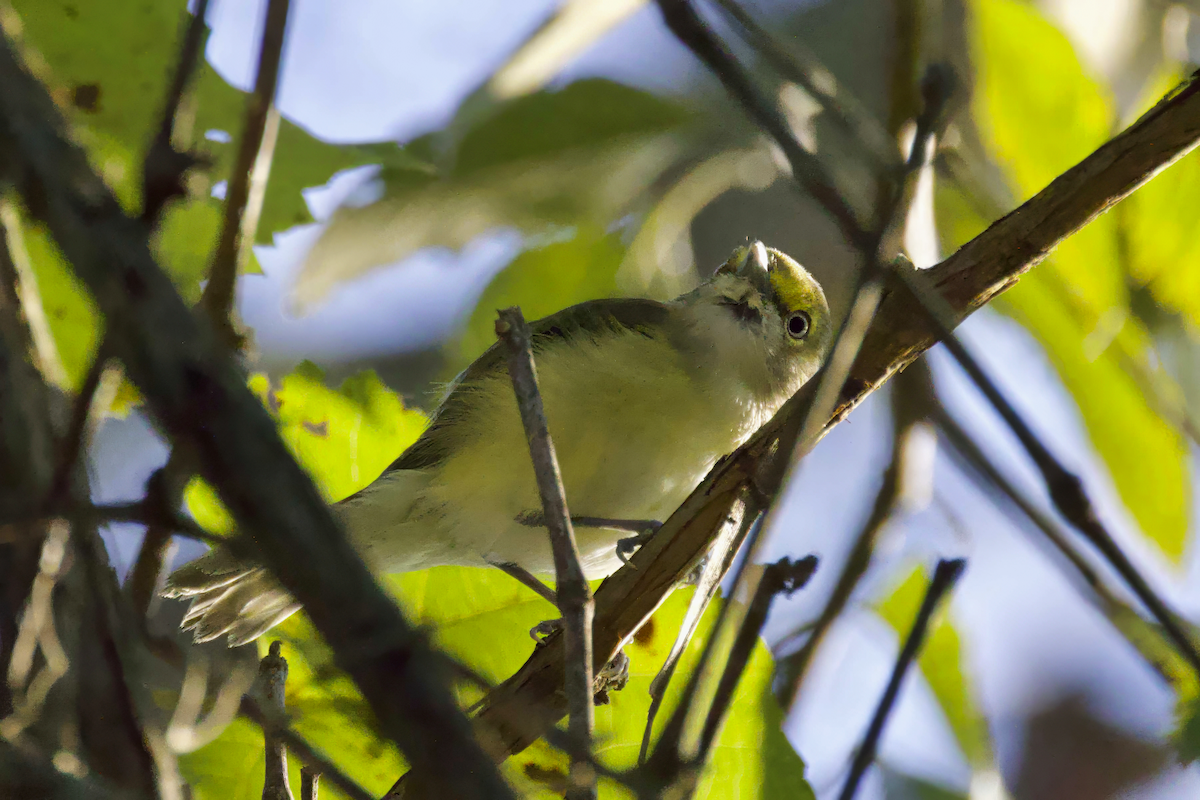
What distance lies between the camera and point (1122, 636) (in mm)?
1793

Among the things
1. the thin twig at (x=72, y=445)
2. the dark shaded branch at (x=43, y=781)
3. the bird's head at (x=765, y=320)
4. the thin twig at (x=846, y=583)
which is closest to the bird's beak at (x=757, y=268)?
the bird's head at (x=765, y=320)

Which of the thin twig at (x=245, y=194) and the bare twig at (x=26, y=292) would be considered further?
the thin twig at (x=245, y=194)

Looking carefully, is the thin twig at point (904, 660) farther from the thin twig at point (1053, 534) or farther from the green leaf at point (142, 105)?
the green leaf at point (142, 105)

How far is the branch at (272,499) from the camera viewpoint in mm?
886

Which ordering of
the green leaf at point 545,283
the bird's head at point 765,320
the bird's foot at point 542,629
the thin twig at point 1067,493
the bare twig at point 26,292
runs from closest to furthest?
the thin twig at point 1067,493, the bare twig at point 26,292, the bird's foot at point 542,629, the bird's head at point 765,320, the green leaf at point 545,283

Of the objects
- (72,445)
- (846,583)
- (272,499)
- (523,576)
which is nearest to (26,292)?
(72,445)

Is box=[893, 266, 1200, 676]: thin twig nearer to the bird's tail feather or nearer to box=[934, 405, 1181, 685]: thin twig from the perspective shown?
box=[934, 405, 1181, 685]: thin twig

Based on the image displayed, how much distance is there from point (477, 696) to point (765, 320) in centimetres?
157

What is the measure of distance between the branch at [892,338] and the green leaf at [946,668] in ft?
3.60

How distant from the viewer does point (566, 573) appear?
1.29 m

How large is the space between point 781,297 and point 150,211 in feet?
8.91

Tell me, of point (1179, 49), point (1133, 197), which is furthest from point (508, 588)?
point (1179, 49)

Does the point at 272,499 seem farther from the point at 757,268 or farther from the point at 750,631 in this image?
the point at 757,268

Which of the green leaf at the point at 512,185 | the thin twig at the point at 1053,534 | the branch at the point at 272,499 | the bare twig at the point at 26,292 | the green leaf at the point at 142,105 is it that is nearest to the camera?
the branch at the point at 272,499
